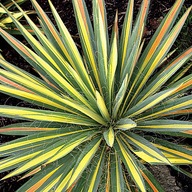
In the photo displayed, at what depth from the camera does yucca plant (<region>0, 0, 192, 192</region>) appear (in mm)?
1766

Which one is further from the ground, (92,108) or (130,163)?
(92,108)

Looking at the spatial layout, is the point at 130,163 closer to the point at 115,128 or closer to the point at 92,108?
the point at 115,128

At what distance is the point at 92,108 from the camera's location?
1832mm

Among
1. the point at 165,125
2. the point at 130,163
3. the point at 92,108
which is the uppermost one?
the point at 92,108

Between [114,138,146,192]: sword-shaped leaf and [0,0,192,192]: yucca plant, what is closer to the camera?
[114,138,146,192]: sword-shaped leaf

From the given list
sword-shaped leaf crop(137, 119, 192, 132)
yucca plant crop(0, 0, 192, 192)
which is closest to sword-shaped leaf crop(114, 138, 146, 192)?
yucca plant crop(0, 0, 192, 192)

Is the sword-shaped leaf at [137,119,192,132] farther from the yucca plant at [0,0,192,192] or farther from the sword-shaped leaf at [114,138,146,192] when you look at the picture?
the sword-shaped leaf at [114,138,146,192]

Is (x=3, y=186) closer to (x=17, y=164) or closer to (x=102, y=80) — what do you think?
(x=17, y=164)

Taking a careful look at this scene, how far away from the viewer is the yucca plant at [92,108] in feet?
5.79

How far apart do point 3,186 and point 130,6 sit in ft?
6.13

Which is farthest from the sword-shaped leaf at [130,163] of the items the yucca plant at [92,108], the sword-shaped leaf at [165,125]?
the sword-shaped leaf at [165,125]

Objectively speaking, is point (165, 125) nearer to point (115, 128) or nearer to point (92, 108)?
point (115, 128)

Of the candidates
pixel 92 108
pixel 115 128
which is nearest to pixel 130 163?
pixel 115 128

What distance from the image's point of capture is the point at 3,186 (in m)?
3.06
